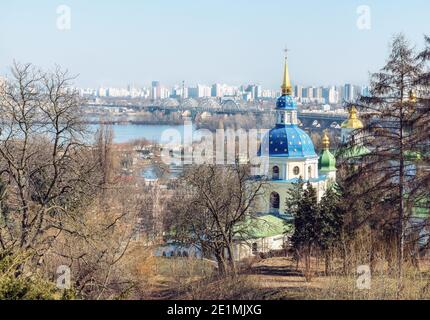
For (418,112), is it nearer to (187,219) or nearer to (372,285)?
(372,285)

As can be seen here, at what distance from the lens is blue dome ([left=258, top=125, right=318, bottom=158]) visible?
62.4 ft

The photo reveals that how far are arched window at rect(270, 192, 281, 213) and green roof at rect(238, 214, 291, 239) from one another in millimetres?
574

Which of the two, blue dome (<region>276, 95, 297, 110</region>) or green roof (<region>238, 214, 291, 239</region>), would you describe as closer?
green roof (<region>238, 214, 291, 239</region>)

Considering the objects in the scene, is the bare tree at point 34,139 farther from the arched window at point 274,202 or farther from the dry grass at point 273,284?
the arched window at point 274,202

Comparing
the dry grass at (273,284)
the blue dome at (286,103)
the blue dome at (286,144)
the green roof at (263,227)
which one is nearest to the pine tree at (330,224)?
the dry grass at (273,284)

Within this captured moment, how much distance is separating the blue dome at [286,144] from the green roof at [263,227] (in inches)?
78.6

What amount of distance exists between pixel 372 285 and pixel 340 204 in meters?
4.27

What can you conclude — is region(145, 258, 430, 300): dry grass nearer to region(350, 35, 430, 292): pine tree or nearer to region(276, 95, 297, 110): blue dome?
region(350, 35, 430, 292): pine tree

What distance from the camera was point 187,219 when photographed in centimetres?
1311

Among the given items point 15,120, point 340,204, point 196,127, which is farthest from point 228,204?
point 196,127

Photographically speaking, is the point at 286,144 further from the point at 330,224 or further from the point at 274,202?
the point at 330,224

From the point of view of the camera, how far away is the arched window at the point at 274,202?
1908 cm

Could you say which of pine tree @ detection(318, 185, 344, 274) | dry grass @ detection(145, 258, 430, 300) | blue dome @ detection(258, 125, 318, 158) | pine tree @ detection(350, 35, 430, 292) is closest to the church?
blue dome @ detection(258, 125, 318, 158)

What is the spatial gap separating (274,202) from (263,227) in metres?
2.25
